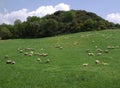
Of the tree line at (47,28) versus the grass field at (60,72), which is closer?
the grass field at (60,72)

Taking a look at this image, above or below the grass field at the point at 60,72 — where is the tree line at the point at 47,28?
above

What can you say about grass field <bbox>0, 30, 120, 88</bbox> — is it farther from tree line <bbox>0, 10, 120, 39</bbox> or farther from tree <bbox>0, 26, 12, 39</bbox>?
tree <bbox>0, 26, 12, 39</bbox>

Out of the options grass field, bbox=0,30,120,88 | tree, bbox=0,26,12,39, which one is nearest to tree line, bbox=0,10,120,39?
tree, bbox=0,26,12,39

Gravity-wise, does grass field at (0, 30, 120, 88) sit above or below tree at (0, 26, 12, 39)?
below

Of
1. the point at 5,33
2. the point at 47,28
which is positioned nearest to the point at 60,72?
the point at 47,28

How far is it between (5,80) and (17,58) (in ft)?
18.8

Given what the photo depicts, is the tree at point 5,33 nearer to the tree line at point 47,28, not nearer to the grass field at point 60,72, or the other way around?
the tree line at point 47,28

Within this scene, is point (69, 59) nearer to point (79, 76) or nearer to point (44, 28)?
point (79, 76)

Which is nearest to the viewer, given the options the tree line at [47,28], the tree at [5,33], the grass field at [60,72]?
the grass field at [60,72]

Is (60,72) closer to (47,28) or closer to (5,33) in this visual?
(47,28)

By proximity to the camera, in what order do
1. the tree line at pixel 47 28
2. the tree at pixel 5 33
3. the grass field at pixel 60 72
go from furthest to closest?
the tree at pixel 5 33, the tree line at pixel 47 28, the grass field at pixel 60 72

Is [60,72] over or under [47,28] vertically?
under

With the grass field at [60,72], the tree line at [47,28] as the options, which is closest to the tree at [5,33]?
the tree line at [47,28]

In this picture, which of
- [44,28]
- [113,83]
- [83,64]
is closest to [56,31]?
[44,28]
